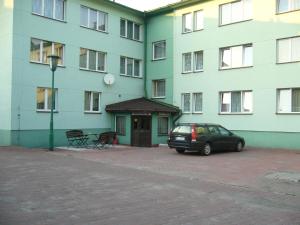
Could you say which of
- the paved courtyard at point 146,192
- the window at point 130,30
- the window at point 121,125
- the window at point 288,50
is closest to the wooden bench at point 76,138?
the window at point 121,125

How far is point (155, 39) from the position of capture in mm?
28812

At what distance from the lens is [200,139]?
18.6m

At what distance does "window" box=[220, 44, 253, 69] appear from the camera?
23453mm

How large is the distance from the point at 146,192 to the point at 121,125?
56.3 feet

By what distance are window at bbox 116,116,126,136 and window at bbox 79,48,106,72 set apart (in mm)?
3584

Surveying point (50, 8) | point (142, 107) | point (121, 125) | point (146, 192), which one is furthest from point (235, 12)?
point (146, 192)

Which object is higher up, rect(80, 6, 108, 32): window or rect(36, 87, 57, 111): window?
rect(80, 6, 108, 32): window

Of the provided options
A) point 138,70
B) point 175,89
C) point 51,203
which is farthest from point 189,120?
point 51,203

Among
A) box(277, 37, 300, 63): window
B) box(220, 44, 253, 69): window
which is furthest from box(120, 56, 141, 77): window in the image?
box(277, 37, 300, 63): window

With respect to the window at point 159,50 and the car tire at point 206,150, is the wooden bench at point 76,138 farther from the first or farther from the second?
the window at point 159,50

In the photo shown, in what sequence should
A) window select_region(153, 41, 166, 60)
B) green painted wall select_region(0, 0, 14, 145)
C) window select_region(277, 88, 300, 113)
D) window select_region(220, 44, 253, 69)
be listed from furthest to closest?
1. window select_region(153, 41, 166, 60)
2. window select_region(220, 44, 253, 69)
3. window select_region(277, 88, 300, 113)
4. green painted wall select_region(0, 0, 14, 145)

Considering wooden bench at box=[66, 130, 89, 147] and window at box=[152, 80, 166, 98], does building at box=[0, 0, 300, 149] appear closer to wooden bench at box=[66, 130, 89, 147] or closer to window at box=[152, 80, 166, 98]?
window at box=[152, 80, 166, 98]

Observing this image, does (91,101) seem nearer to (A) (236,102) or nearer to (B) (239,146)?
(A) (236,102)

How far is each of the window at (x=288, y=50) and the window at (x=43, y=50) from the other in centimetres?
1316
